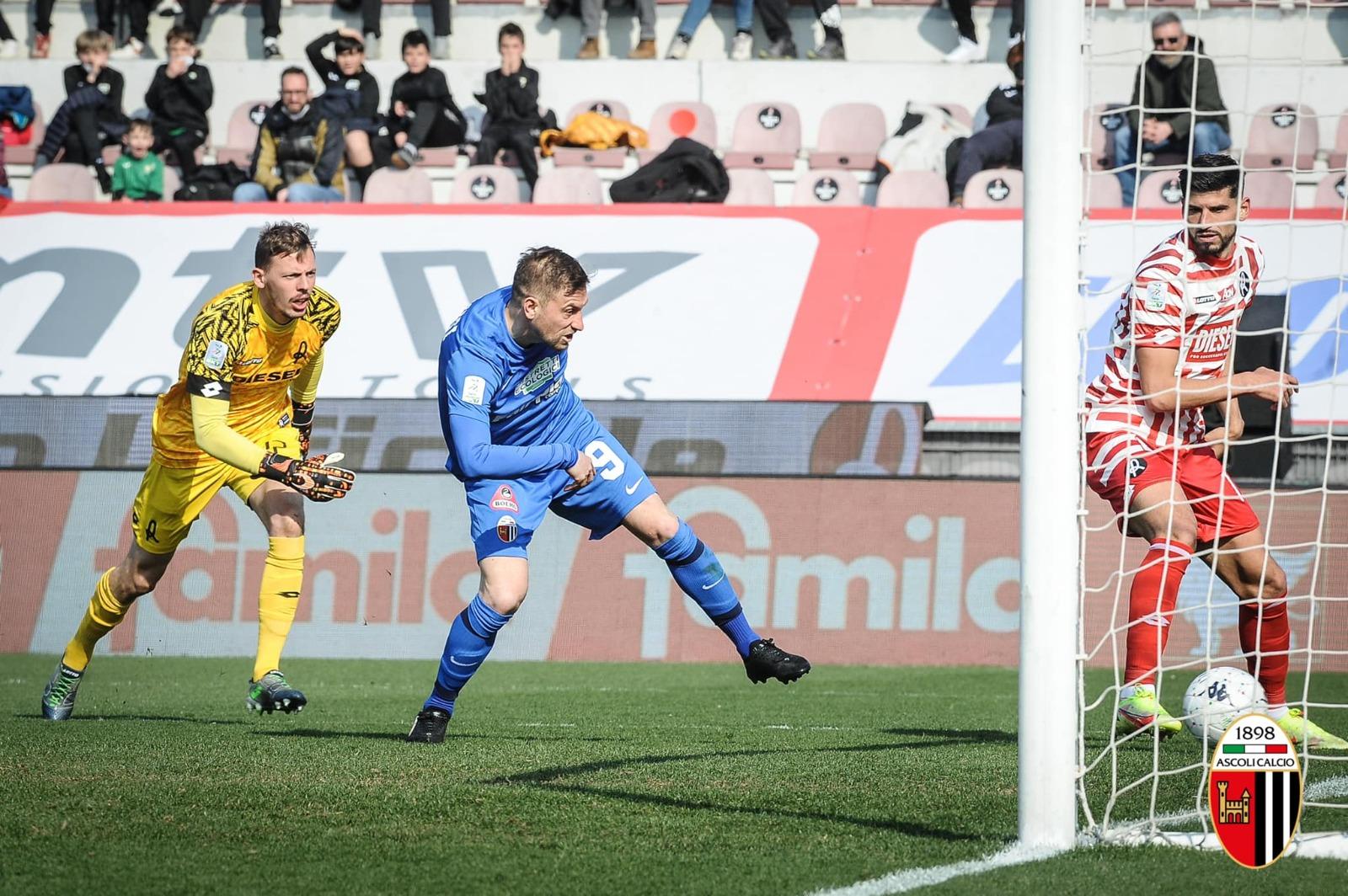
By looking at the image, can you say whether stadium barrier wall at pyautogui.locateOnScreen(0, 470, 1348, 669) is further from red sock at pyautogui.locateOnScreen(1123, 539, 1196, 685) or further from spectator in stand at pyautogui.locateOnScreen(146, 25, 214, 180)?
spectator in stand at pyautogui.locateOnScreen(146, 25, 214, 180)

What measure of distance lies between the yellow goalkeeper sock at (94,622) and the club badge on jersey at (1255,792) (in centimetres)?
503

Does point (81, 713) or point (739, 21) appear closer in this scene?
point (81, 713)

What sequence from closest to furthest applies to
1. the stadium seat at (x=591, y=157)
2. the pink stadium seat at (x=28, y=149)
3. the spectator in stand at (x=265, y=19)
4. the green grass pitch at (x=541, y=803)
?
the green grass pitch at (x=541, y=803) < the stadium seat at (x=591, y=157) < the pink stadium seat at (x=28, y=149) < the spectator in stand at (x=265, y=19)

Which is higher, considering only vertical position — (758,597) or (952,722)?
(952,722)

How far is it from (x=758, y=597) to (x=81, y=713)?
5.07m

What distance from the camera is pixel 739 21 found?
1748cm

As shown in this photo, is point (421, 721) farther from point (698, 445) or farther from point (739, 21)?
point (739, 21)

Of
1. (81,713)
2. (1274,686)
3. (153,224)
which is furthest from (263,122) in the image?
(1274,686)

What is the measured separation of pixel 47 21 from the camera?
1817 cm

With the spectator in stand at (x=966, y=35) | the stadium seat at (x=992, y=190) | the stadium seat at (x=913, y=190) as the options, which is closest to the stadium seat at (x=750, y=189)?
the stadium seat at (x=913, y=190)

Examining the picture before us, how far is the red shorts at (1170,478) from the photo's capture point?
19.4ft

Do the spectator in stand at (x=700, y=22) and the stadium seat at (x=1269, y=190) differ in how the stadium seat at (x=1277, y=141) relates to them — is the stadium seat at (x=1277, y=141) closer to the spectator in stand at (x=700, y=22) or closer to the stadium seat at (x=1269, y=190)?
the stadium seat at (x=1269, y=190)

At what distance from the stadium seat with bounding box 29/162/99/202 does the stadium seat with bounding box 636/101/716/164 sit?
5722 mm

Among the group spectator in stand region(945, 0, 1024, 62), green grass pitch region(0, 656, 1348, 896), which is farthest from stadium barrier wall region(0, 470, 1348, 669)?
spectator in stand region(945, 0, 1024, 62)
